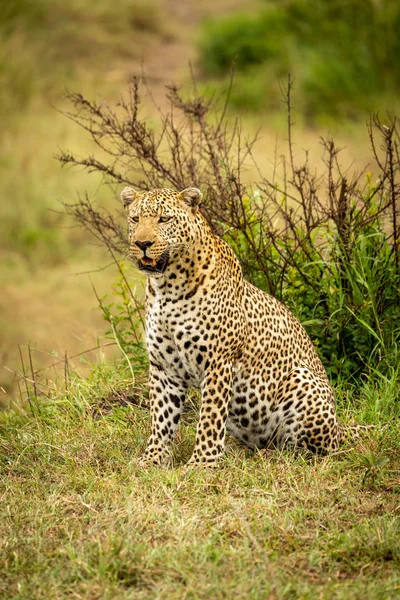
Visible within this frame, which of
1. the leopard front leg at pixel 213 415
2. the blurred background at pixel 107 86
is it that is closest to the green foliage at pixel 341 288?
the leopard front leg at pixel 213 415

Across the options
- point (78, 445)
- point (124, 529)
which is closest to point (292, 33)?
point (78, 445)

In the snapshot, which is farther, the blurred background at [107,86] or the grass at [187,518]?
the blurred background at [107,86]

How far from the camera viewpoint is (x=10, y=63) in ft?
61.9

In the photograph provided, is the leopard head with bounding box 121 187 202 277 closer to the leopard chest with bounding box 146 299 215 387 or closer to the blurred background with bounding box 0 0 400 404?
the leopard chest with bounding box 146 299 215 387

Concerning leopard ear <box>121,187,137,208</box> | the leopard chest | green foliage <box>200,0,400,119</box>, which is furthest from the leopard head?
green foliage <box>200,0,400,119</box>

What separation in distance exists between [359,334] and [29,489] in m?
2.81

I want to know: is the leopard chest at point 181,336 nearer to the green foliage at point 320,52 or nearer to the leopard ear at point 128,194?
the leopard ear at point 128,194

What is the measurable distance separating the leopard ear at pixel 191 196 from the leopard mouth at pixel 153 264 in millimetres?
393

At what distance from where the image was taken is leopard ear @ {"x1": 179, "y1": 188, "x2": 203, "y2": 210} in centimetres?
627

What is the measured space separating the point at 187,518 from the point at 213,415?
2.92ft

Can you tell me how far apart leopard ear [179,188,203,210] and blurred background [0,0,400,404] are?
13.9 ft

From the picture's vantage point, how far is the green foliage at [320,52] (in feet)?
62.0

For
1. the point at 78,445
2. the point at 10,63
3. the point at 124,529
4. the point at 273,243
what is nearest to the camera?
the point at 124,529

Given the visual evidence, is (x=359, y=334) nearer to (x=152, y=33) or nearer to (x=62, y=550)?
(x=62, y=550)
